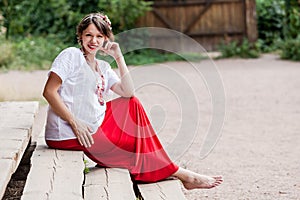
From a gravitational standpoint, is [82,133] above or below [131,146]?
above

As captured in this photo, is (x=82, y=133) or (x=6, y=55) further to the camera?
(x=6, y=55)

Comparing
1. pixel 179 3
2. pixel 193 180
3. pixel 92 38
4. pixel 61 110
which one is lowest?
pixel 179 3

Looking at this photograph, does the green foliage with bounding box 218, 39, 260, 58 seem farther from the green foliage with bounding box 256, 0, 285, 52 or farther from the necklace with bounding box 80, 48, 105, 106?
the necklace with bounding box 80, 48, 105, 106

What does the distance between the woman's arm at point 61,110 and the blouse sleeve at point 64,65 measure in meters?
0.03

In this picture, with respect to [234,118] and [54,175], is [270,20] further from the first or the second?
[54,175]

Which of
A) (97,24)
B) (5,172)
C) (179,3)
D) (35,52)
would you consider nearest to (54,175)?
(5,172)

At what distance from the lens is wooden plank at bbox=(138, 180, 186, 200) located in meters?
3.38

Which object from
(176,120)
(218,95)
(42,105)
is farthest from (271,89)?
(42,105)

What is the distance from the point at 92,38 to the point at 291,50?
1024 centimetres

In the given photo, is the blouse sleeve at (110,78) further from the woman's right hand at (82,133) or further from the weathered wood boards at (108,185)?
the weathered wood boards at (108,185)

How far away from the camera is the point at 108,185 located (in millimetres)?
3320

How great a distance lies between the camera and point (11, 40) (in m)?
13.5

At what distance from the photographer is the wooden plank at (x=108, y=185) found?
3.14m

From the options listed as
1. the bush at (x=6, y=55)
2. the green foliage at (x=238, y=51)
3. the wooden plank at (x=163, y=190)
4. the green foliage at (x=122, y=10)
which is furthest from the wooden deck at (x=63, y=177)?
the green foliage at (x=238, y=51)
